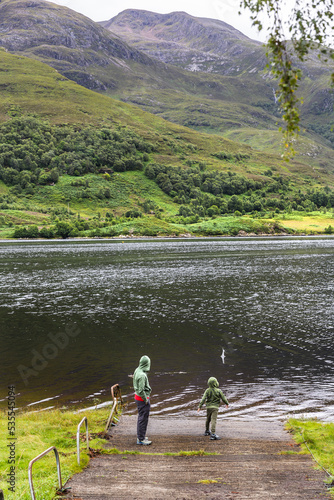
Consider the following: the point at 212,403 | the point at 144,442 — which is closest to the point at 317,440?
the point at 212,403

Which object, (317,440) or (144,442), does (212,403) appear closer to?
(144,442)

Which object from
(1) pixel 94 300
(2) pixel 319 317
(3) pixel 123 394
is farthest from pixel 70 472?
(1) pixel 94 300

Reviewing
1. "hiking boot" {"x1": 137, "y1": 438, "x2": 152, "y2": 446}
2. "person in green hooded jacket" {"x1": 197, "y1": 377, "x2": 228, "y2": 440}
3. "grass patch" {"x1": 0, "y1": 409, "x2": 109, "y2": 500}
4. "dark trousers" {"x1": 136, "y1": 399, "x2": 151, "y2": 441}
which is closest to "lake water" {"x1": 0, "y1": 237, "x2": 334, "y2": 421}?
"grass patch" {"x1": 0, "y1": 409, "x2": 109, "y2": 500}

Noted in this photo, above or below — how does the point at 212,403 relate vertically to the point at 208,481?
below

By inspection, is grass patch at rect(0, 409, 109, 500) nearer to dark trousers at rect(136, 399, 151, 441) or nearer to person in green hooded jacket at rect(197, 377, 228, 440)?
dark trousers at rect(136, 399, 151, 441)

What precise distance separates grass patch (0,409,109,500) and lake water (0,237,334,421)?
8.35 ft

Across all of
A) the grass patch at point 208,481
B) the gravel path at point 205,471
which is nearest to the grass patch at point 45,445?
the gravel path at point 205,471

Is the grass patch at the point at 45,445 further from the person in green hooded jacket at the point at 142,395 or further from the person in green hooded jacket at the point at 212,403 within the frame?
the person in green hooded jacket at the point at 212,403

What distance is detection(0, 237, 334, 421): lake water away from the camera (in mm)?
21422

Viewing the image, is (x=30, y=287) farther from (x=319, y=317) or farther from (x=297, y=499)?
(x=297, y=499)

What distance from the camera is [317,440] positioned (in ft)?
45.1

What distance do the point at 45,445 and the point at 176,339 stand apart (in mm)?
20414

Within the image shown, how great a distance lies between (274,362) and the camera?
27094 mm

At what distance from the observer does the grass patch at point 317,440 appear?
11.9m
